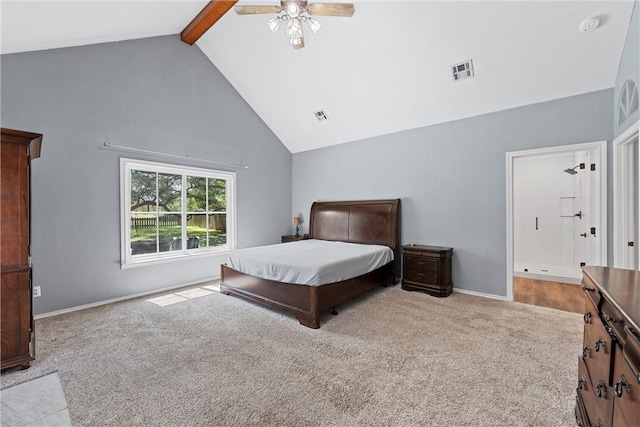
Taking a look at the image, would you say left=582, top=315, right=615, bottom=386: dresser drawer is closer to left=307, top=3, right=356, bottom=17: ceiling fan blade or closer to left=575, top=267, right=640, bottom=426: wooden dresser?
Answer: left=575, top=267, right=640, bottom=426: wooden dresser

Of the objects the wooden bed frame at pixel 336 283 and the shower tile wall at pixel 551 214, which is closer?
the wooden bed frame at pixel 336 283

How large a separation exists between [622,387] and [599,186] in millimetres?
3010

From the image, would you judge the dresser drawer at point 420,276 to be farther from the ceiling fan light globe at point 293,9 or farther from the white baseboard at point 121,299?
the ceiling fan light globe at point 293,9

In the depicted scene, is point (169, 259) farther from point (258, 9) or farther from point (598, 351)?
point (598, 351)

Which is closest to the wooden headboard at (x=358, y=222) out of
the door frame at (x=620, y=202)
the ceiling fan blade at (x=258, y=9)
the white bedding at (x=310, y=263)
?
the white bedding at (x=310, y=263)

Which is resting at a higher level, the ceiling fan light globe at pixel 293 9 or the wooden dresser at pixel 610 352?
the ceiling fan light globe at pixel 293 9

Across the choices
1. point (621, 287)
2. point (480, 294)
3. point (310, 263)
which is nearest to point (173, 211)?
point (310, 263)

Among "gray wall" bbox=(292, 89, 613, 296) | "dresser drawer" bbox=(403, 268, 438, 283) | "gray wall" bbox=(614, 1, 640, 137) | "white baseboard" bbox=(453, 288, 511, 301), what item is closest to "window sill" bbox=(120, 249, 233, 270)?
"gray wall" bbox=(292, 89, 613, 296)

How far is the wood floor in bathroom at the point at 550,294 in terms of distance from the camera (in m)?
3.42

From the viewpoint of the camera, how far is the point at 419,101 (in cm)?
397

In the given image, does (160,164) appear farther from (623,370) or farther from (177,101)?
(623,370)

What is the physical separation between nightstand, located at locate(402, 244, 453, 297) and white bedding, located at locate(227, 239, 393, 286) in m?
0.35

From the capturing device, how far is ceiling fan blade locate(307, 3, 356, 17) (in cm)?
254

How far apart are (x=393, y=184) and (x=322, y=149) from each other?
172 cm
